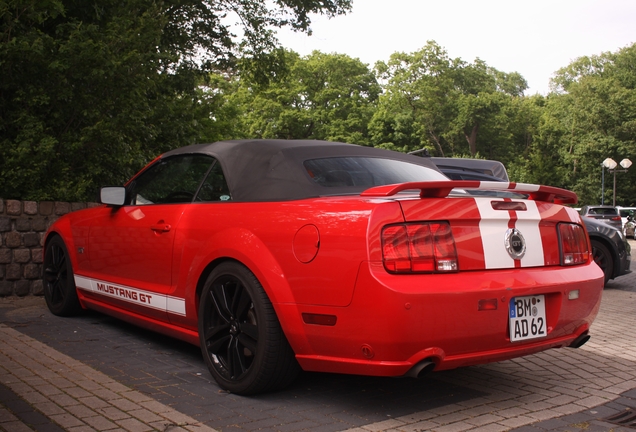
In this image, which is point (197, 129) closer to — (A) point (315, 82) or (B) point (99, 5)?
(B) point (99, 5)

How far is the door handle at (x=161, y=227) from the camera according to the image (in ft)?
15.8

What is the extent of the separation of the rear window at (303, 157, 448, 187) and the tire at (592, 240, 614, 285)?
7.05 m

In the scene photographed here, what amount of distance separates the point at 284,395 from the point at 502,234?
1546 millimetres

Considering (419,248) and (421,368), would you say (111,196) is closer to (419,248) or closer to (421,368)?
(419,248)

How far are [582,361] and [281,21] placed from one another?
17.1m

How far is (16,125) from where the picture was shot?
343 inches

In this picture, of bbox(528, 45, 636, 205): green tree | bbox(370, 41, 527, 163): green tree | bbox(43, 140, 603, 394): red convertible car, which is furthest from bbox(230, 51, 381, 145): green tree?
bbox(43, 140, 603, 394): red convertible car

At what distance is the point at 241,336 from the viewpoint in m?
4.05

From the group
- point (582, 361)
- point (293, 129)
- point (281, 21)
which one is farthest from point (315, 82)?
point (582, 361)

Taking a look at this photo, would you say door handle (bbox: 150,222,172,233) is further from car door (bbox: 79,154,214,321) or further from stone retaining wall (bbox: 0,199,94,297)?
stone retaining wall (bbox: 0,199,94,297)

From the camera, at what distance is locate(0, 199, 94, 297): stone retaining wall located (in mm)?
8039

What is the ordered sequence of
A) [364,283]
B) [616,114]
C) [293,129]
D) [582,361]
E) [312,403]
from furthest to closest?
[616,114] < [293,129] < [582,361] < [312,403] < [364,283]

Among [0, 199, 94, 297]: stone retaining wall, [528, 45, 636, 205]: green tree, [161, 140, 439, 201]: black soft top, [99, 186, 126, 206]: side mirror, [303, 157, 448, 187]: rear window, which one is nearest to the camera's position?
[161, 140, 439, 201]: black soft top

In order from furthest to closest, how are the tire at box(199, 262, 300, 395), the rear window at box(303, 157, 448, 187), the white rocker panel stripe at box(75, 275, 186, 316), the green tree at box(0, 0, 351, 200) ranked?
the green tree at box(0, 0, 351, 200) → the white rocker panel stripe at box(75, 275, 186, 316) → the rear window at box(303, 157, 448, 187) → the tire at box(199, 262, 300, 395)
